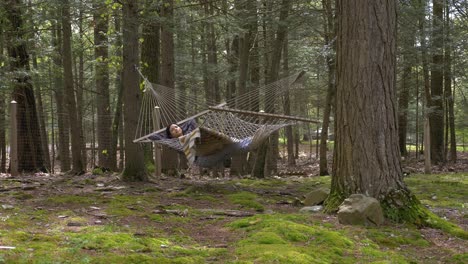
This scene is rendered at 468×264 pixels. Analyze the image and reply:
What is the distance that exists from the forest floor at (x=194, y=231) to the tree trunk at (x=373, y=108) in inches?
11.0

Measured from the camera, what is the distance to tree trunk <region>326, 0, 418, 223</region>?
3418 millimetres

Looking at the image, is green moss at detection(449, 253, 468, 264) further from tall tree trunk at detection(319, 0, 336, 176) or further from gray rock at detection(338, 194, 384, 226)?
tall tree trunk at detection(319, 0, 336, 176)

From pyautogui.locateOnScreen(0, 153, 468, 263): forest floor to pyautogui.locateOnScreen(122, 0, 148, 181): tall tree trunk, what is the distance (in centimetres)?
57

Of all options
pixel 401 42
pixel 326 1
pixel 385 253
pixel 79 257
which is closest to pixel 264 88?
pixel 326 1

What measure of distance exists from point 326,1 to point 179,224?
5.12m

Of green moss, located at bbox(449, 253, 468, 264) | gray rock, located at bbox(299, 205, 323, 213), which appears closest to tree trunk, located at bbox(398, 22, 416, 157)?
gray rock, located at bbox(299, 205, 323, 213)

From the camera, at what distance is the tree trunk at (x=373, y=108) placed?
11.2ft

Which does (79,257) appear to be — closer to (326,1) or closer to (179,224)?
(179,224)

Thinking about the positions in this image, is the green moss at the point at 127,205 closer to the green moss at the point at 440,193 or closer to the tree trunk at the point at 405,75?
the green moss at the point at 440,193

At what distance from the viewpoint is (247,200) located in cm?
444

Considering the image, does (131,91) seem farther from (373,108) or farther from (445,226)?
(445,226)

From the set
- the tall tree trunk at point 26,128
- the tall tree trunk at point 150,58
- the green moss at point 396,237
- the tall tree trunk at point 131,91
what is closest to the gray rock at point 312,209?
the green moss at point 396,237

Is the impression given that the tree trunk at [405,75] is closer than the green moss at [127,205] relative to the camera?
No

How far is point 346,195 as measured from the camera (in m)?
3.53
